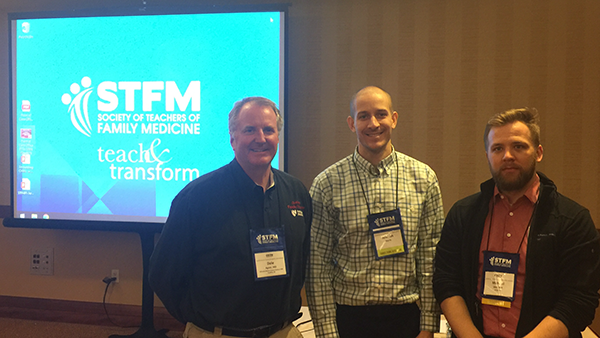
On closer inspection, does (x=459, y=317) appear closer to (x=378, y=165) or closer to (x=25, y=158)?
(x=378, y=165)

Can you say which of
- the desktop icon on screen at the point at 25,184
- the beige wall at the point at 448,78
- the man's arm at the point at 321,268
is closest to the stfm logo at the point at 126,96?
the desktop icon on screen at the point at 25,184

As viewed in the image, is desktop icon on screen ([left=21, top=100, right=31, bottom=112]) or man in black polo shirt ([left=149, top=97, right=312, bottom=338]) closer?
man in black polo shirt ([left=149, top=97, right=312, bottom=338])

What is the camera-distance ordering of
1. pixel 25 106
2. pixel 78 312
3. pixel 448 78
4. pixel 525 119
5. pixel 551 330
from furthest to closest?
pixel 78 312
pixel 25 106
pixel 448 78
pixel 525 119
pixel 551 330

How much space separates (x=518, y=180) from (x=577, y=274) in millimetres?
376

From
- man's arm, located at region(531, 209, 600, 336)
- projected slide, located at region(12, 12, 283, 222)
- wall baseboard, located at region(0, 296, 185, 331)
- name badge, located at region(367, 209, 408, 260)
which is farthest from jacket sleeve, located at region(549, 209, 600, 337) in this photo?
wall baseboard, located at region(0, 296, 185, 331)

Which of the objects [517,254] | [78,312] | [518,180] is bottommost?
[78,312]

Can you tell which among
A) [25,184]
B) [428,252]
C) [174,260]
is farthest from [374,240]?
[25,184]

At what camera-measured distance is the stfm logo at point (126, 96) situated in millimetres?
2910

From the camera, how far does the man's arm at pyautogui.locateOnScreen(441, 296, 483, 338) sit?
1.53 m

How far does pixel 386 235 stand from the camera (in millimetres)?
1723

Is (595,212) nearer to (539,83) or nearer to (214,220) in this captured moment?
(539,83)

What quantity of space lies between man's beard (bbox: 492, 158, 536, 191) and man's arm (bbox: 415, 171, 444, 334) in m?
0.27

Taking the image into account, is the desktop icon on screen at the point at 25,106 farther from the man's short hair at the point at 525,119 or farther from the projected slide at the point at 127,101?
the man's short hair at the point at 525,119

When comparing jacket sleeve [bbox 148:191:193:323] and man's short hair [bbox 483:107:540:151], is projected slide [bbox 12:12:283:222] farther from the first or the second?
man's short hair [bbox 483:107:540:151]
